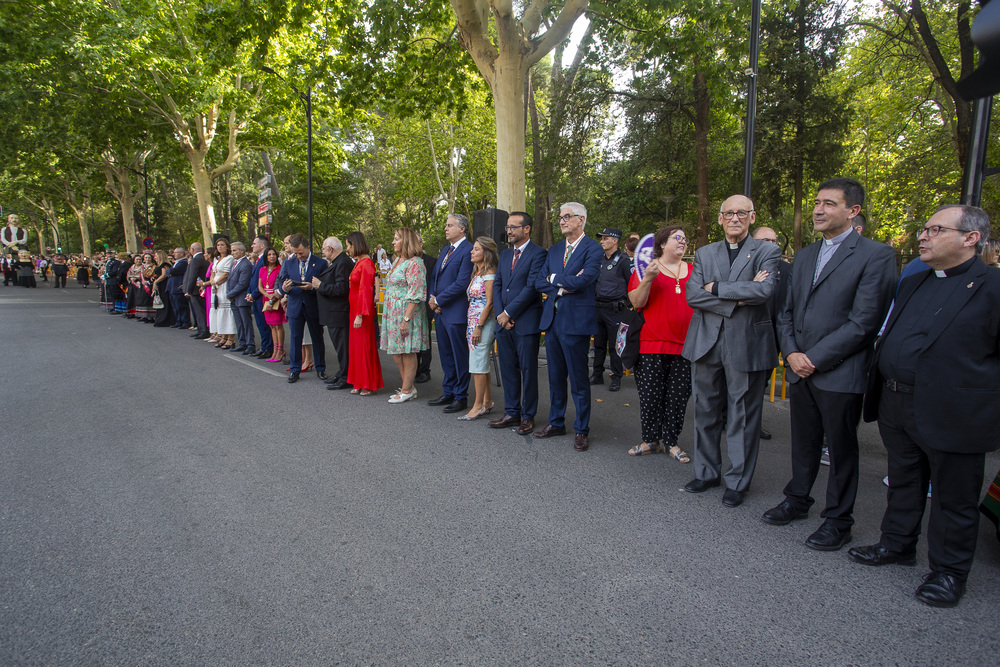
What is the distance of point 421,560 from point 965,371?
117 inches

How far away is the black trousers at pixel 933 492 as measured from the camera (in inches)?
117

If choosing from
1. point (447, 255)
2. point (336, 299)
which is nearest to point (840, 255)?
point (447, 255)

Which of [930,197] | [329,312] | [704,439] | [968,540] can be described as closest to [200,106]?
[329,312]

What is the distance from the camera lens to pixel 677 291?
4883mm

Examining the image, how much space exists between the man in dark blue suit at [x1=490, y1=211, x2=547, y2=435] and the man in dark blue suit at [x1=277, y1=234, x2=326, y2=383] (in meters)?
3.42

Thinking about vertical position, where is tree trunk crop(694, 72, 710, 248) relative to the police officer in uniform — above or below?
above

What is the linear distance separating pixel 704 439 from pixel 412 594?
7.97 ft

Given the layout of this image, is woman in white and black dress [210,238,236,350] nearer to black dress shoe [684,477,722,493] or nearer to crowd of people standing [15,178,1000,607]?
crowd of people standing [15,178,1000,607]

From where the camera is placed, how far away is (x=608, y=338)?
8.24 m

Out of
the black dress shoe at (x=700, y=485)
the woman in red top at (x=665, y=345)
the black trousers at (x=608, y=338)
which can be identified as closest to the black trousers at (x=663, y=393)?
the woman in red top at (x=665, y=345)

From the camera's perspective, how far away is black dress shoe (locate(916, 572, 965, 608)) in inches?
115

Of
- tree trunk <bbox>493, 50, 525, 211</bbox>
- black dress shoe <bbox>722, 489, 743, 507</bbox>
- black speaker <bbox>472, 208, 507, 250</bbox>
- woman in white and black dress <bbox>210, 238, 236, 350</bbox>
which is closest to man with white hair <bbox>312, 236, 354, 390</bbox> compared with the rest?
black speaker <bbox>472, 208, 507, 250</bbox>

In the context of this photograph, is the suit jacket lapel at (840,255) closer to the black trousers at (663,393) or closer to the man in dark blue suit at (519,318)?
the black trousers at (663,393)

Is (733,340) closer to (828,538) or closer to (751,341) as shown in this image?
(751,341)
